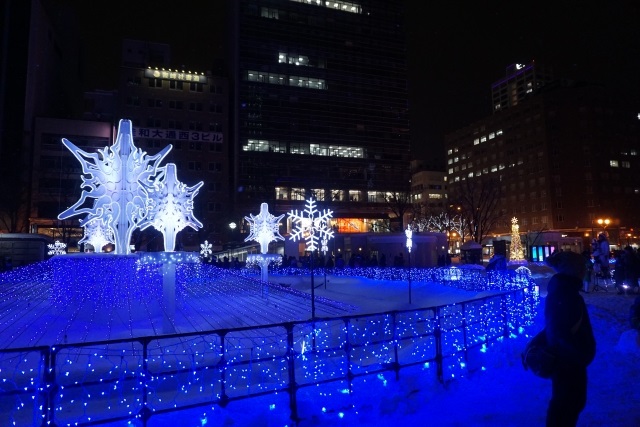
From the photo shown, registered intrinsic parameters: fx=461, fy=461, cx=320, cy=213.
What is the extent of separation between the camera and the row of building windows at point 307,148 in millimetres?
69875

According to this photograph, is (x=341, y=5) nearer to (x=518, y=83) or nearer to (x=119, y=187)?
(x=119, y=187)

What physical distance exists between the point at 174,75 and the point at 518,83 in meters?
127

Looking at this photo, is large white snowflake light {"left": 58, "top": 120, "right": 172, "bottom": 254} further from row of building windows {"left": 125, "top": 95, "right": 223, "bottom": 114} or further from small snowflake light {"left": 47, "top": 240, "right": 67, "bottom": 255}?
row of building windows {"left": 125, "top": 95, "right": 223, "bottom": 114}

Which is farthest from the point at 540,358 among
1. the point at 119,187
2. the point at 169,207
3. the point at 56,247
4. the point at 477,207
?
the point at 477,207

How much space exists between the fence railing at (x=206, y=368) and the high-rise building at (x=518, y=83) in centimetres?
15294

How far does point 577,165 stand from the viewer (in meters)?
84.2

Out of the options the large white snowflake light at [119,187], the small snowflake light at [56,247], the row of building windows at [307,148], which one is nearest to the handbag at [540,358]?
the large white snowflake light at [119,187]

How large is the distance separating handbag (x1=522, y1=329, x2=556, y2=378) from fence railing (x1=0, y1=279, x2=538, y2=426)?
7.76 feet

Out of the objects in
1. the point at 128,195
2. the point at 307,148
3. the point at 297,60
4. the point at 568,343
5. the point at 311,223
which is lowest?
the point at 568,343

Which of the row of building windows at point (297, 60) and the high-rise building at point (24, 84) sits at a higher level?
the row of building windows at point (297, 60)

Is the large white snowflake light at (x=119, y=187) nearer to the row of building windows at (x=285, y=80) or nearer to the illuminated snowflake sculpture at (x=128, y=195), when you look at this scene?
the illuminated snowflake sculpture at (x=128, y=195)

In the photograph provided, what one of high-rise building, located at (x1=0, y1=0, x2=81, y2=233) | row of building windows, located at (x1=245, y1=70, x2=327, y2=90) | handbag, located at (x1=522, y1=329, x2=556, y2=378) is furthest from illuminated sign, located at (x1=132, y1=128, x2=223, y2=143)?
handbag, located at (x1=522, y1=329, x2=556, y2=378)

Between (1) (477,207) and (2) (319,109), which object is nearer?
(1) (477,207)

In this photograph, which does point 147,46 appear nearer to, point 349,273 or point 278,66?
point 278,66
